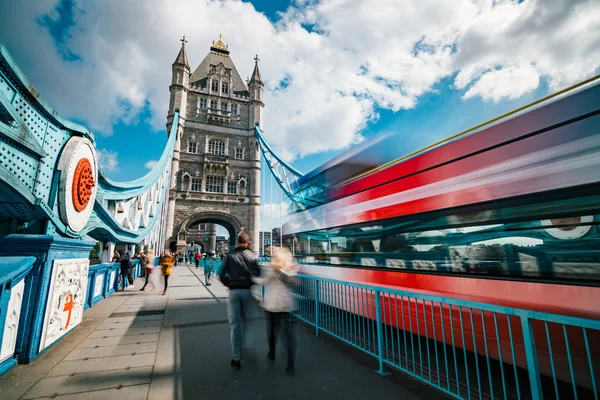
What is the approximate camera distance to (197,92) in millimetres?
31469

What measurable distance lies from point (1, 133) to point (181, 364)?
2848 millimetres

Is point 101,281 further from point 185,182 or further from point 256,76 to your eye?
point 256,76

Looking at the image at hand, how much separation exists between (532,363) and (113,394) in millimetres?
3172

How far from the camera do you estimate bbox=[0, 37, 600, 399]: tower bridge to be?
2.46 m

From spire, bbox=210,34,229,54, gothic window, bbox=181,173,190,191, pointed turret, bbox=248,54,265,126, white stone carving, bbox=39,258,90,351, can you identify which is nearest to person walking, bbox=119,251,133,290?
white stone carving, bbox=39,258,90,351

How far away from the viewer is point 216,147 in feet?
101

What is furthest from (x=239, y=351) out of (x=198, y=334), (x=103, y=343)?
(x=103, y=343)

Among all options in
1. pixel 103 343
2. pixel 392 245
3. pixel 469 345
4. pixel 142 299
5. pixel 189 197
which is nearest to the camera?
pixel 469 345

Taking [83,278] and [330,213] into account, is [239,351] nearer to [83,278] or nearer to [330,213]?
[83,278]

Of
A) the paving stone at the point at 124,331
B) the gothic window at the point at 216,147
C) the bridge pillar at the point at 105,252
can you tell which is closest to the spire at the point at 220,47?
the gothic window at the point at 216,147

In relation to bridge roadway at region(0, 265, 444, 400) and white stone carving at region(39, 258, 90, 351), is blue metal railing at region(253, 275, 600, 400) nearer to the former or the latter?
bridge roadway at region(0, 265, 444, 400)

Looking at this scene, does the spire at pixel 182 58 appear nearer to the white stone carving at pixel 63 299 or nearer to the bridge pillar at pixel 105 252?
the bridge pillar at pixel 105 252

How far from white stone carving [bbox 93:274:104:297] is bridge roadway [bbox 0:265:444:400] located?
2324 millimetres

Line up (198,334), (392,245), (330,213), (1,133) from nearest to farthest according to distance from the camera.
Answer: (1,133) → (198,334) → (392,245) → (330,213)
